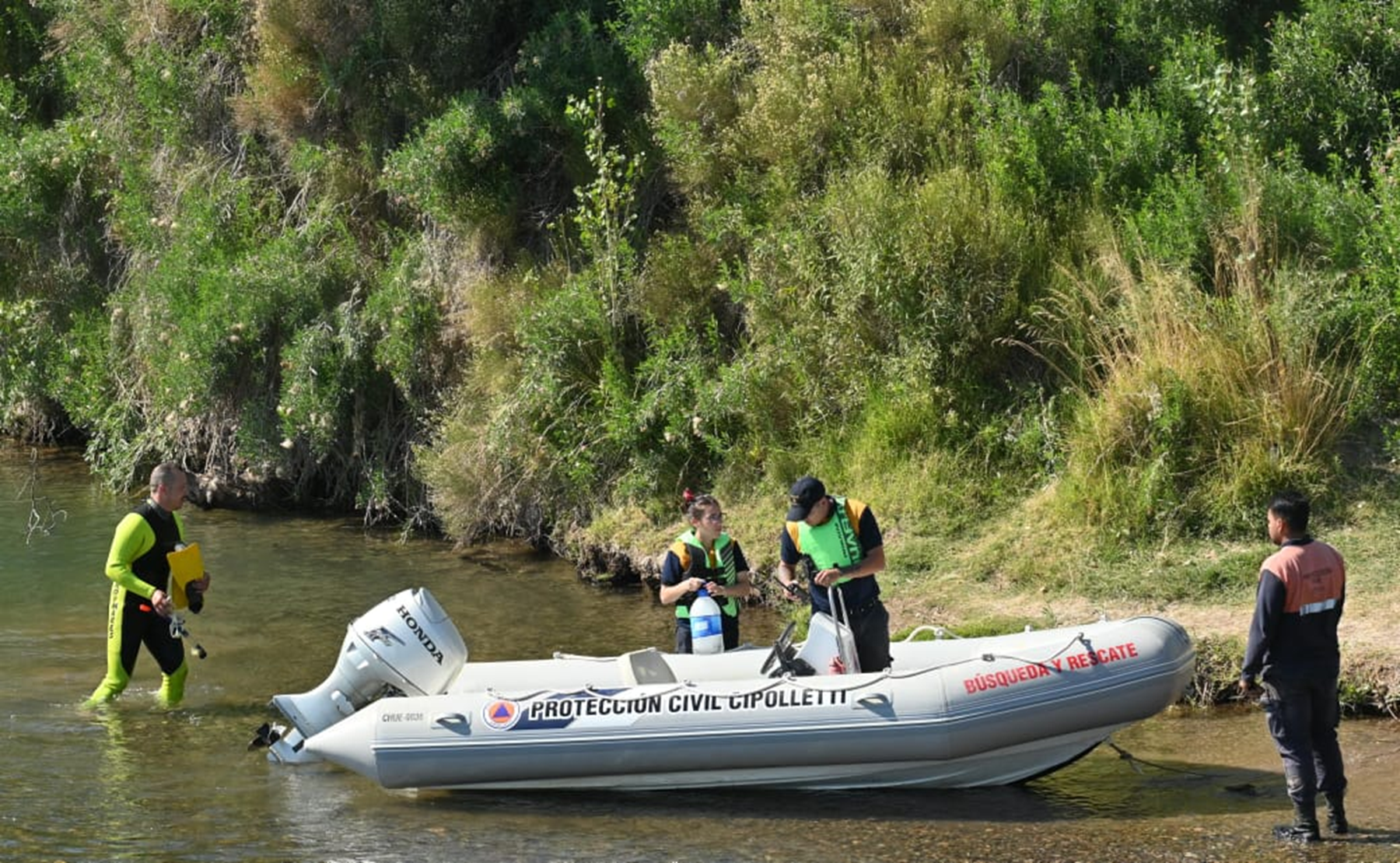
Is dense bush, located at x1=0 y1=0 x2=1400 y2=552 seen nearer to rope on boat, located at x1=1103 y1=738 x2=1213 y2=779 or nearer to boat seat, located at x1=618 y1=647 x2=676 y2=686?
rope on boat, located at x1=1103 y1=738 x2=1213 y2=779

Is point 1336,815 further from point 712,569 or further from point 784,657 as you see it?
point 712,569

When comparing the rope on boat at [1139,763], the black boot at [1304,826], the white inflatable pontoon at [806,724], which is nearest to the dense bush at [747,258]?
the rope on boat at [1139,763]

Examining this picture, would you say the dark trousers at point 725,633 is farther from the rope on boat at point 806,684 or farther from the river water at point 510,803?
the river water at point 510,803

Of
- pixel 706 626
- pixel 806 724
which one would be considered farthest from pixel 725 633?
pixel 806 724

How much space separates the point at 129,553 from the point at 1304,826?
248 inches

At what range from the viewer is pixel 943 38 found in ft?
45.9

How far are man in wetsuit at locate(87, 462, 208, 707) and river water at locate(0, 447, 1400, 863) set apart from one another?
0.32 meters

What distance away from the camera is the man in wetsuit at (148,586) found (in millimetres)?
9133

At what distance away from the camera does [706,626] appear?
9.05m

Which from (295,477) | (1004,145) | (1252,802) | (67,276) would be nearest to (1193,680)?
(1252,802)

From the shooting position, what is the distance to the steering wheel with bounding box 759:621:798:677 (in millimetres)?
8430

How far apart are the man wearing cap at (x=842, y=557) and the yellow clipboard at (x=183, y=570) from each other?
3.47 meters

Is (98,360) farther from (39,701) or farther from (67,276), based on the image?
(39,701)

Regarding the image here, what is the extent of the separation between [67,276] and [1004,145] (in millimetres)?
11768
